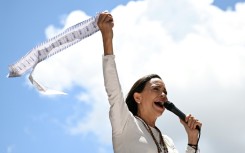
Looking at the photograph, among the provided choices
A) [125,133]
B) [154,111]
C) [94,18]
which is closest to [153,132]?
[154,111]

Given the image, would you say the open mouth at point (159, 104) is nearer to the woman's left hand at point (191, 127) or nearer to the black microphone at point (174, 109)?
the black microphone at point (174, 109)

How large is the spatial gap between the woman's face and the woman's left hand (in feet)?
1.17

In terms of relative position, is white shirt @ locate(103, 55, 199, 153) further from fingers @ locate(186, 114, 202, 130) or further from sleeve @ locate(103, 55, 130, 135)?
fingers @ locate(186, 114, 202, 130)

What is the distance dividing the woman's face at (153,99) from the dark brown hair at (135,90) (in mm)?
70

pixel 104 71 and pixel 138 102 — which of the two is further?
pixel 138 102

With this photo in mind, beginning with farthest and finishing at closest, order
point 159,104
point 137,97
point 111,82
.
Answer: point 137,97, point 159,104, point 111,82

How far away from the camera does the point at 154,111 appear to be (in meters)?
5.36

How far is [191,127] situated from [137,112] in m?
0.73

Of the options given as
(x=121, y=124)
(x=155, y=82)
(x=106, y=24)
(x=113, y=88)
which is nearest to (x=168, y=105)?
(x=155, y=82)

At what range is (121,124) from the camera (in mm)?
4672

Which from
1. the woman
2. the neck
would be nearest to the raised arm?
the woman

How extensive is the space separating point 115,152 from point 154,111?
89cm

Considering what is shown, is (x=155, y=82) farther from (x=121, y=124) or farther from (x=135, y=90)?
(x=121, y=124)

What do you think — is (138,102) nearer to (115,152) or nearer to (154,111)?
(154,111)
